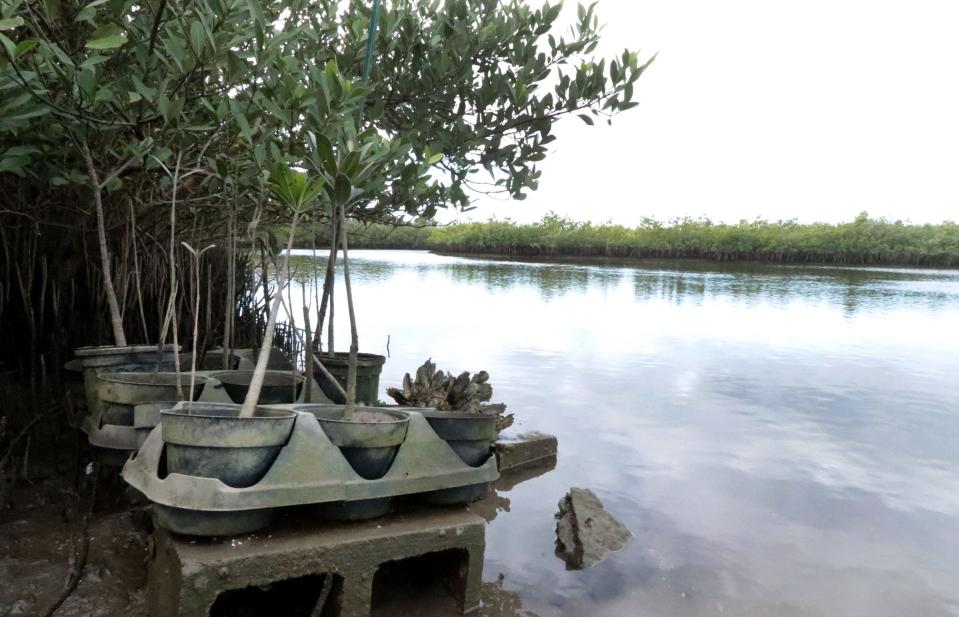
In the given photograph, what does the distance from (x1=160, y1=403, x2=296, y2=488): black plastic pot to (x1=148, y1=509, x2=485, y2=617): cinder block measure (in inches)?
8.4

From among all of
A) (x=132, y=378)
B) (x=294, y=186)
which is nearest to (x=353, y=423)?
(x=294, y=186)

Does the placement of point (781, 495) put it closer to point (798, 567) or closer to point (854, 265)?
point (798, 567)

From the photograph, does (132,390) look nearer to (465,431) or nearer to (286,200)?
(286,200)

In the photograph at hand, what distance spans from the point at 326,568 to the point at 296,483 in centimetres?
28

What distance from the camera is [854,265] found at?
4084cm

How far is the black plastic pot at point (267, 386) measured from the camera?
2.76 m

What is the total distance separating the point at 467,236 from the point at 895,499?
146 ft

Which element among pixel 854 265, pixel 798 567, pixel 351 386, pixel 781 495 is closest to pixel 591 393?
pixel 781 495

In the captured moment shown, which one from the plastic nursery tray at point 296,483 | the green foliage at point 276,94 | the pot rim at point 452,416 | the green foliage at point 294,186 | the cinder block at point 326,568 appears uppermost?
the green foliage at point 276,94

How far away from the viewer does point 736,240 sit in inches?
1646

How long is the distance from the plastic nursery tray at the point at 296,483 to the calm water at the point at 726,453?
0.74 meters

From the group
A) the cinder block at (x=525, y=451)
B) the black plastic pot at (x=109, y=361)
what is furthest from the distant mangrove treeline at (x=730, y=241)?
the black plastic pot at (x=109, y=361)

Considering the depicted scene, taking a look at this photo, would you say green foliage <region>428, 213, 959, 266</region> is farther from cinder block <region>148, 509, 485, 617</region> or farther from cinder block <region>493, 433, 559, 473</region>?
cinder block <region>148, 509, 485, 617</region>

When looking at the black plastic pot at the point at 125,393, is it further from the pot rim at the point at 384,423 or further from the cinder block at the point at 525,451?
the cinder block at the point at 525,451
